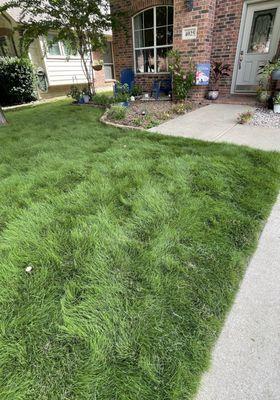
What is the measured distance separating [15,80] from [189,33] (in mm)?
6314

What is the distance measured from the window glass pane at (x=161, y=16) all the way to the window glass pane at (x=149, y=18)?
234 millimetres

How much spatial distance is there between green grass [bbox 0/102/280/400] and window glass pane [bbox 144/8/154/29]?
647 cm

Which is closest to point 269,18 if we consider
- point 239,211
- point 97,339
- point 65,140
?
point 65,140

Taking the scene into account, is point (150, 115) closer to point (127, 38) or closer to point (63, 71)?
point (127, 38)

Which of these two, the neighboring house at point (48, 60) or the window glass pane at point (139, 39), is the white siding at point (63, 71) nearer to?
the neighboring house at point (48, 60)

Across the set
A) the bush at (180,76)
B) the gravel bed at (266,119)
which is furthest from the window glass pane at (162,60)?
the gravel bed at (266,119)

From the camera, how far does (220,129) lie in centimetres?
403

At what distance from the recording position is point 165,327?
117 cm

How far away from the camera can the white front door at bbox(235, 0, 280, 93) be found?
5.77 m

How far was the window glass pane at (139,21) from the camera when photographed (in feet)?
24.1

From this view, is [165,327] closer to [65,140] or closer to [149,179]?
[149,179]

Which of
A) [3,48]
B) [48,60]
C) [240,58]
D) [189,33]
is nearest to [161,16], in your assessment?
[189,33]

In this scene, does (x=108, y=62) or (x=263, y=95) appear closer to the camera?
(x=263, y=95)

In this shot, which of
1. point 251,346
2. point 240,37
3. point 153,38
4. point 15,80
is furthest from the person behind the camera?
point 15,80
